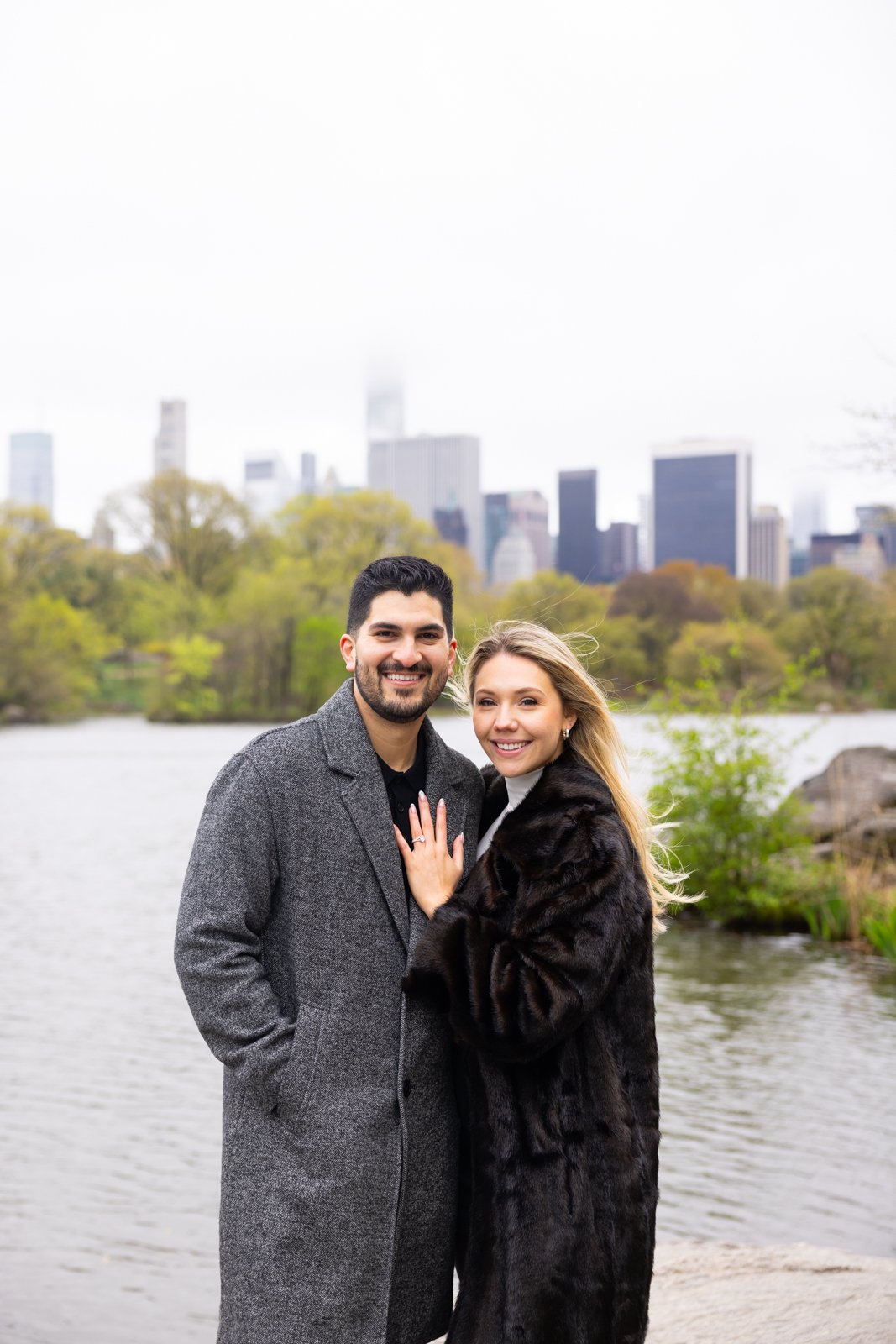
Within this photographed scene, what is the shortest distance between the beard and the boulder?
418 inches

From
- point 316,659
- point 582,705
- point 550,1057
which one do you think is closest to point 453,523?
point 316,659

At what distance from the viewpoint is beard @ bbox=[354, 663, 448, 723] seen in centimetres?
237

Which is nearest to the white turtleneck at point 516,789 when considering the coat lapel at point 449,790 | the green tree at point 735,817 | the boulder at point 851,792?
the coat lapel at point 449,790

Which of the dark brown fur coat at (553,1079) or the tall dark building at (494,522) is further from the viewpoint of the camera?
the tall dark building at (494,522)

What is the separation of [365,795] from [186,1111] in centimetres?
502

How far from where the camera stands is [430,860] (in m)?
2.33

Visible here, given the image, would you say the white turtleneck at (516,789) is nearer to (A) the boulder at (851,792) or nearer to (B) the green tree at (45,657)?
Answer: (A) the boulder at (851,792)

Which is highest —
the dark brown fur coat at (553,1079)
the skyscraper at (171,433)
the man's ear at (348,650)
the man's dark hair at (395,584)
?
the skyscraper at (171,433)

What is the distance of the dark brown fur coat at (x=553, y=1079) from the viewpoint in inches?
86.2

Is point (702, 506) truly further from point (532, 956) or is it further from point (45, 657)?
point (532, 956)

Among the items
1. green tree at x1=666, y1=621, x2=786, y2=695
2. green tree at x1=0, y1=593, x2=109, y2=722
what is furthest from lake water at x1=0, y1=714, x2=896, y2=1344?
green tree at x1=0, y1=593, x2=109, y2=722

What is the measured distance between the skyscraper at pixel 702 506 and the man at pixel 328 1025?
35.2 m

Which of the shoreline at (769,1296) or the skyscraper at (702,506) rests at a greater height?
the skyscraper at (702,506)

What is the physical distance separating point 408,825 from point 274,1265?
2.60ft
